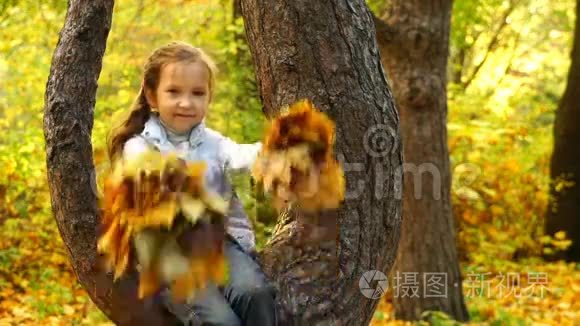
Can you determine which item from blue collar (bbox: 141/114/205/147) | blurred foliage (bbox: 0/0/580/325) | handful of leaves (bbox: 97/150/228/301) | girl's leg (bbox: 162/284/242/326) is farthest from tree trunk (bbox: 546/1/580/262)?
handful of leaves (bbox: 97/150/228/301)

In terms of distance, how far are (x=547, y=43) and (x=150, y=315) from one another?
1482cm

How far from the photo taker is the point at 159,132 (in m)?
2.72

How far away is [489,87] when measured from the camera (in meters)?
15.0

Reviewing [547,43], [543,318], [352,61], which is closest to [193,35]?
[543,318]

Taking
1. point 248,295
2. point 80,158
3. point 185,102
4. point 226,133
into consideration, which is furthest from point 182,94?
point 226,133

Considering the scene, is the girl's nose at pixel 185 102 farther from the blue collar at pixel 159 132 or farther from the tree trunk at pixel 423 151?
the tree trunk at pixel 423 151

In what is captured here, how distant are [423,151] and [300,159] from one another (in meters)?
4.28

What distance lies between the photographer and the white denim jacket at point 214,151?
2.57 m

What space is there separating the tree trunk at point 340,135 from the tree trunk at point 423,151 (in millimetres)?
3303

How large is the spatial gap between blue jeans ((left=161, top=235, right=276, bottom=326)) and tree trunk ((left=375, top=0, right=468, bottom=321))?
12.3 feet

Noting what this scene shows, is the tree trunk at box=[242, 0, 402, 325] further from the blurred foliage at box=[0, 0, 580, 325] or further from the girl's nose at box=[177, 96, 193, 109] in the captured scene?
the blurred foliage at box=[0, 0, 580, 325]

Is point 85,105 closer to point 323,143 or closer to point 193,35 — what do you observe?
point 323,143

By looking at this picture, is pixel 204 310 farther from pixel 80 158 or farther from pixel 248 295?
pixel 80 158

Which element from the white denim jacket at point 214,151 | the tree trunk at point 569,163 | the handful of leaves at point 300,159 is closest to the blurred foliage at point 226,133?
the tree trunk at point 569,163
